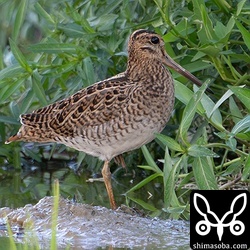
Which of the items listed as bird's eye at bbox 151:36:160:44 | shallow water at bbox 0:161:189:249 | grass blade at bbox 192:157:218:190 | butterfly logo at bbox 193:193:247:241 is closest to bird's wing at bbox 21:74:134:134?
bird's eye at bbox 151:36:160:44

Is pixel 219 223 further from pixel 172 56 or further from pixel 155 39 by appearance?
pixel 172 56

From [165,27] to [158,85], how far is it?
22.9 inches

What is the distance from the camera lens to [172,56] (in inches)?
260

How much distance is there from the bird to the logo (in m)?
0.81

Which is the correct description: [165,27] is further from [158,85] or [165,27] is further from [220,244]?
[220,244]

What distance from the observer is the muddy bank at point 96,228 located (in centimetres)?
536

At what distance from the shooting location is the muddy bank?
5355mm

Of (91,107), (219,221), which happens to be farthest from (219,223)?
(91,107)

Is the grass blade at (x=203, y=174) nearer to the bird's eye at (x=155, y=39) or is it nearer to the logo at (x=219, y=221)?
the logo at (x=219, y=221)

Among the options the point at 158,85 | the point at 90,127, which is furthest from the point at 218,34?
the point at 90,127

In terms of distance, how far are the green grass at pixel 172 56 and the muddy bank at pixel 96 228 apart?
0.55ft

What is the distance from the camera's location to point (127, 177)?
25.1 ft

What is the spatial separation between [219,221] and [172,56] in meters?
1.80

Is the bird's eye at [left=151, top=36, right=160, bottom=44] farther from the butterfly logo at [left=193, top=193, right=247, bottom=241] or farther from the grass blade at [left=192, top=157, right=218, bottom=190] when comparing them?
the butterfly logo at [left=193, top=193, right=247, bottom=241]
